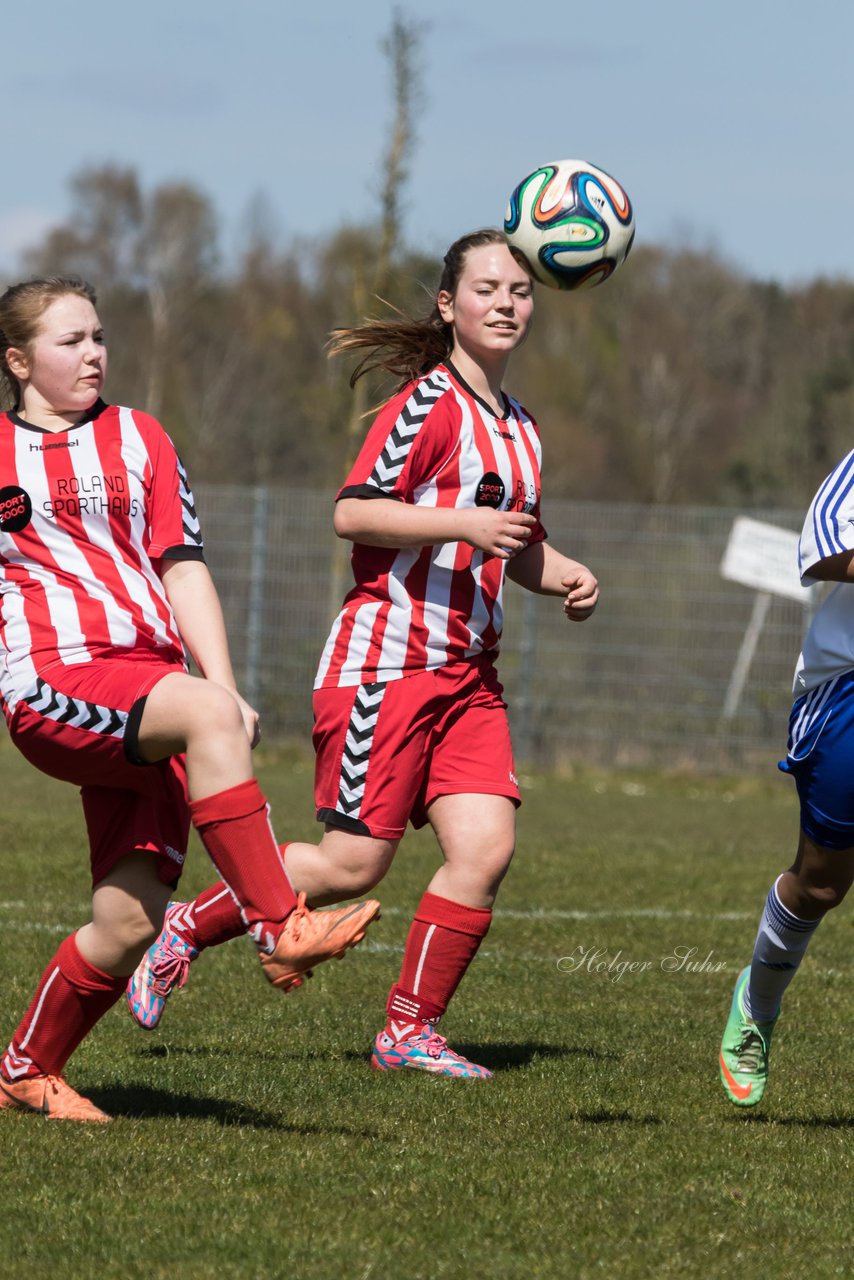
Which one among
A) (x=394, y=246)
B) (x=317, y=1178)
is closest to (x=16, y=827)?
(x=317, y=1178)

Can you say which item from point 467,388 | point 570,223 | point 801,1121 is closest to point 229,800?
point 801,1121

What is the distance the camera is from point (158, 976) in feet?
18.4

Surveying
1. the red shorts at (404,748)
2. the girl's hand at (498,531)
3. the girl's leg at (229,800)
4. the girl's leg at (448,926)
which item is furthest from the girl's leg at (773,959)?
the girl's leg at (229,800)

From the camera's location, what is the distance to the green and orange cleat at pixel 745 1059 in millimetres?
4914

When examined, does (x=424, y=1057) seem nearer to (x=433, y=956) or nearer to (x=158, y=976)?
(x=433, y=956)

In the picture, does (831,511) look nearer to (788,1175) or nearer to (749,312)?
(788,1175)

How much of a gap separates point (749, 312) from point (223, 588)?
51075mm

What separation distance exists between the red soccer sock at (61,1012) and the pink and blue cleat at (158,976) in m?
0.79

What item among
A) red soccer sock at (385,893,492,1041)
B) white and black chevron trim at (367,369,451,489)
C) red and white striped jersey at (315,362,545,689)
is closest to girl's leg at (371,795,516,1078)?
red soccer sock at (385,893,492,1041)

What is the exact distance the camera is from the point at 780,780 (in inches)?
677

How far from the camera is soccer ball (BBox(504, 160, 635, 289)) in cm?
572

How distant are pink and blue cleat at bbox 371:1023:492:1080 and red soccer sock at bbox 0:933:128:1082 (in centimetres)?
108

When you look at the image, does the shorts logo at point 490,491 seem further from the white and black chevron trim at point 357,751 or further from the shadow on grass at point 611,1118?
the shadow on grass at point 611,1118

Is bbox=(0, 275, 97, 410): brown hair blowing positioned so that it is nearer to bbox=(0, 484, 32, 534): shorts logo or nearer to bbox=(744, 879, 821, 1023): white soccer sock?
bbox=(0, 484, 32, 534): shorts logo
